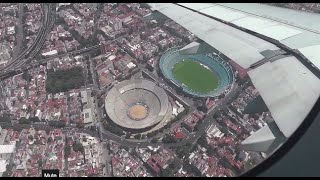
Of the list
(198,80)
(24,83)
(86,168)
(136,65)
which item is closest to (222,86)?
(198,80)

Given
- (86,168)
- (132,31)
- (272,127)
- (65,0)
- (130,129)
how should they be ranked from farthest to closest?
(65,0), (132,31), (130,129), (86,168), (272,127)

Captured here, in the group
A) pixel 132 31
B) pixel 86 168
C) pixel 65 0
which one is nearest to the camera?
pixel 86 168

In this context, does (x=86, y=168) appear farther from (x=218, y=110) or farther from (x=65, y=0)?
(x=65, y=0)

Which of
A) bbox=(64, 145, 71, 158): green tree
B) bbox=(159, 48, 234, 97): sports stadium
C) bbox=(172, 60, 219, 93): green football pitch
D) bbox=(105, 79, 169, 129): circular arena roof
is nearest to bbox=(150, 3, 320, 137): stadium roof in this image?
bbox=(105, 79, 169, 129): circular arena roof

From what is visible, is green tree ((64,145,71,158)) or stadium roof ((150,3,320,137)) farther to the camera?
green tree ((64,145,71,158))

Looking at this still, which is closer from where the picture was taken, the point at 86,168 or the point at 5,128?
the point at 86,168

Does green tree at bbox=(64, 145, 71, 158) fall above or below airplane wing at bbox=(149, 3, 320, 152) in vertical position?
below

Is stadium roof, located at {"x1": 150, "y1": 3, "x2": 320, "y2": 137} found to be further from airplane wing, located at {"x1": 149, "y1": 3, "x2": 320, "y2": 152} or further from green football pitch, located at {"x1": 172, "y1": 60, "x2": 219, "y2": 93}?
green football pitch, located at {"x1": 172, "y1": 60, "x2": 219, "y2": 93}

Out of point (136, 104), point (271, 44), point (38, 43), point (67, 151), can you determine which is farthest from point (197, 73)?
point (271, 44)
